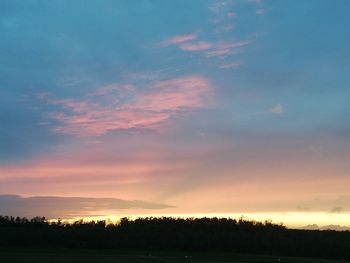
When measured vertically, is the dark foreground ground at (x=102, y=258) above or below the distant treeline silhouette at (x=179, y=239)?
below

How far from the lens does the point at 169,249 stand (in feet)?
234

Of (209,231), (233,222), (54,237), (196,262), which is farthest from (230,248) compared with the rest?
(196,262)

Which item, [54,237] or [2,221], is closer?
[54,237]

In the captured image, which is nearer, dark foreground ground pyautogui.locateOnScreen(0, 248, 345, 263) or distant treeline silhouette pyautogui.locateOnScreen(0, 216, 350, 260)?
dark foreground ground pyautogui.locateOnScreen(0, 248, 345, 263)

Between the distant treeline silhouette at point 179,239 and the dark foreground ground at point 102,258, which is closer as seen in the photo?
the dark foreground ground at point 102,258

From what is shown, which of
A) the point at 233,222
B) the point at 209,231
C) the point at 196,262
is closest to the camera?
the point at 196,262

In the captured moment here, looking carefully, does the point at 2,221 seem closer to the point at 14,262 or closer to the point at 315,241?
the point at 315,241

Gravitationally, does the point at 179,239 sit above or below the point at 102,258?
above

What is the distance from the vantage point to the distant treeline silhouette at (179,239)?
69938 millimetres

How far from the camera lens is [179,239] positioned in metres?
73.8

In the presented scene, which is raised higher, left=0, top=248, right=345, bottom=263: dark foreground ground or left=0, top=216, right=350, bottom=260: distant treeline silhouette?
left=0, top=216, right=350, bottom=260: distant treeline silhouette

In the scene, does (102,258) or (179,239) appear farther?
(179,239)

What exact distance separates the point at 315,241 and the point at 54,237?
34.2 meters

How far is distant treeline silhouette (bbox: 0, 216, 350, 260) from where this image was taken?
229 feet
